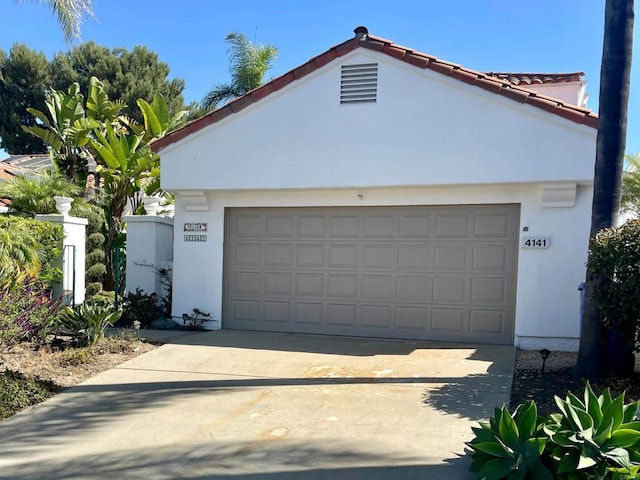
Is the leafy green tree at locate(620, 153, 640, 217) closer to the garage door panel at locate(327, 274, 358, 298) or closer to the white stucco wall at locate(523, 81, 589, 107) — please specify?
the white stucco wall at locate(523, 81, 589, 107)

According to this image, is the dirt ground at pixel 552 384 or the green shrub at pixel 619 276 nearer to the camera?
the green shrub at pixel 619 276

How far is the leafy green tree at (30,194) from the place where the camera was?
12688 mm

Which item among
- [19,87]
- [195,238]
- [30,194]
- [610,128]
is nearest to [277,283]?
[195,238]

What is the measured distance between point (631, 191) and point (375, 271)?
17.0ft

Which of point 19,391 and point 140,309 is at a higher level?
point 140,309

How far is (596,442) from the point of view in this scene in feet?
11.8

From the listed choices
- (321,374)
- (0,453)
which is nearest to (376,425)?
(321,374)

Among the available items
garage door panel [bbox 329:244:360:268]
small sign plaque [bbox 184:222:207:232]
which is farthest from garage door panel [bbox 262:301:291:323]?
small sign plaque [bbox 184:222:207:232]

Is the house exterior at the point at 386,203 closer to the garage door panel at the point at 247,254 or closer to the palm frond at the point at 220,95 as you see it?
the garage door panel at the point at 247,254

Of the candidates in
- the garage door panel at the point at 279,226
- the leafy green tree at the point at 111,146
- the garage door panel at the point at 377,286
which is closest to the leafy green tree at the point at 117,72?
the leafy green tree at the point at 111,146

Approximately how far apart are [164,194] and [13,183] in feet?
13.6

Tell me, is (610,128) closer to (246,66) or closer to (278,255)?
(278,255)

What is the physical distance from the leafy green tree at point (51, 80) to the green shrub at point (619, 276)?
86.7 feet

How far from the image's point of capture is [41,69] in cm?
2805
